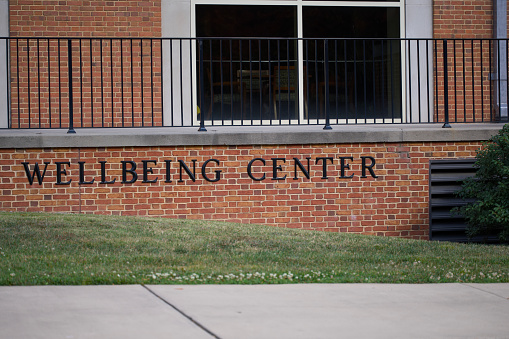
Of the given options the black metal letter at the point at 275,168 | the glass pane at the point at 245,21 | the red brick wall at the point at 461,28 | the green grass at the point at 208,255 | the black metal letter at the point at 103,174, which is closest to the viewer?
the green grass at the point at 208,255

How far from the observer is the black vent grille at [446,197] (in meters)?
9.38

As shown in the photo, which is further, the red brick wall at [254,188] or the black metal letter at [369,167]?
the black metal letter at [369,167]

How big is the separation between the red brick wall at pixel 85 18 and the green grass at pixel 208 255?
12.0 feet

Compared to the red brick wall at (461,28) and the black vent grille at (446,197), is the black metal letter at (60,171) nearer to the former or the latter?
the black vent grille at (446,197)

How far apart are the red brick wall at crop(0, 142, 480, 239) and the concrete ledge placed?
82 millimetres

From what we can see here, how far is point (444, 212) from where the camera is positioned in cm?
944

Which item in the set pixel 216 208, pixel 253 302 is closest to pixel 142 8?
pixel 216 208

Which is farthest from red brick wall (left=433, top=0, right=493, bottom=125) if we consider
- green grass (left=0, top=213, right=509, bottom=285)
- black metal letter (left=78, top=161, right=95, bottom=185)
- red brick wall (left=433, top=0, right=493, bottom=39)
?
black metal letter (left=78, top=161, right=95, bottom=185)

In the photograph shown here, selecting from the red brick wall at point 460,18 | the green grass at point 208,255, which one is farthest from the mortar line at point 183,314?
the red brick wall at point 460,18

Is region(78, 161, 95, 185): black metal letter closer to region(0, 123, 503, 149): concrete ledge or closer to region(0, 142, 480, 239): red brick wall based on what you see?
region(0, 142, 480, 239): red brick wall

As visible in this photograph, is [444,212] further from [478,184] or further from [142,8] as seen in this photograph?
[142,8]

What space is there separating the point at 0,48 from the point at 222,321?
7768 mm

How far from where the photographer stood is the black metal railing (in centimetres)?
1106

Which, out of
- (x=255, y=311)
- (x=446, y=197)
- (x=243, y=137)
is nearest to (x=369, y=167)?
(x=446, y=197)
